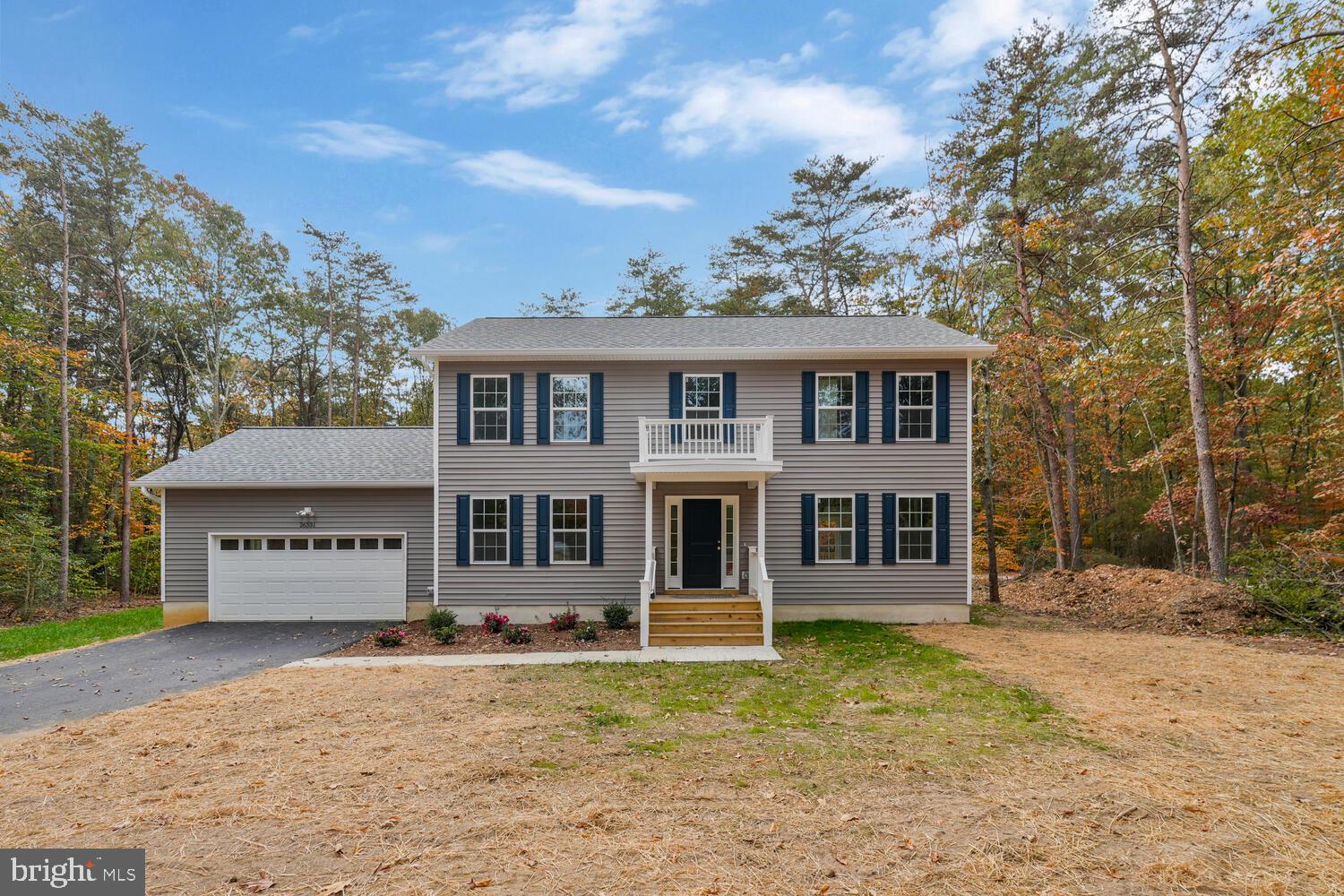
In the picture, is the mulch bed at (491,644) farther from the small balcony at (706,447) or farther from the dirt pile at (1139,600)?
the dirt pile at (1139,600)

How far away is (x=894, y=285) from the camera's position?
21.0 m

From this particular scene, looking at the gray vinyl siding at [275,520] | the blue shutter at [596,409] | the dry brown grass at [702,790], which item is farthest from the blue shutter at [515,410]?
the dry brown grass at [702,790]

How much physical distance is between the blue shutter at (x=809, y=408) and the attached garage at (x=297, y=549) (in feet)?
26.2

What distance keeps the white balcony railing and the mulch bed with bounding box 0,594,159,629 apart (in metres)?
15.1

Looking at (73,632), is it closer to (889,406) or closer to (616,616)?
(616,616)

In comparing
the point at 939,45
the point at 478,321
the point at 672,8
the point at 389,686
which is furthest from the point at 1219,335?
the point at 389,686

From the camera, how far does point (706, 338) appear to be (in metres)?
12.9

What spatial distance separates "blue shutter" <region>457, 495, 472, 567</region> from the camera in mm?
12164

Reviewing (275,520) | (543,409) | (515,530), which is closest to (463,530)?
(515,530)

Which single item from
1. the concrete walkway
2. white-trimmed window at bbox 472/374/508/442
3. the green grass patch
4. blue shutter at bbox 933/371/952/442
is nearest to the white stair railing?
the concrete walkway

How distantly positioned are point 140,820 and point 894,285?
72.1 feet

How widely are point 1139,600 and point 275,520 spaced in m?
18.5

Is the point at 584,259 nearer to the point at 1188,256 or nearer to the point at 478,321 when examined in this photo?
the point at 478,321

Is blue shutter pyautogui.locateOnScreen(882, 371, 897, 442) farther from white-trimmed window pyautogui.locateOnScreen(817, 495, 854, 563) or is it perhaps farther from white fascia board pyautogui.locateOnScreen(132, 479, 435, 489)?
white fascia board pyautogui.locateOnScreen(132, 479, 435, 489)
